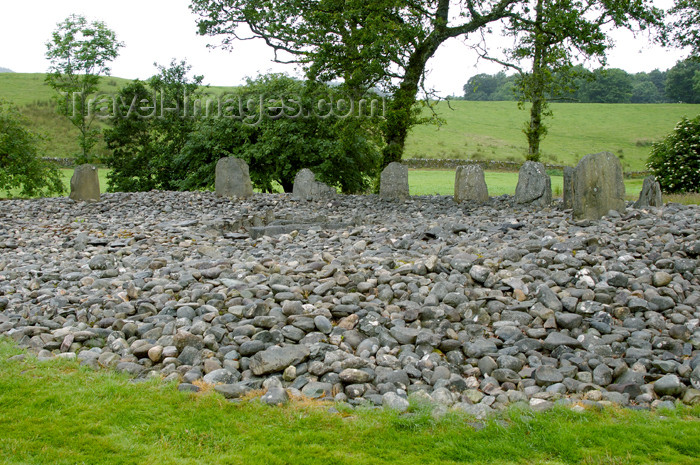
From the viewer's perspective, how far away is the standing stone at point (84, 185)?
16594mm

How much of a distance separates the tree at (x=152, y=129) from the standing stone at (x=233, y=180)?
243 inches

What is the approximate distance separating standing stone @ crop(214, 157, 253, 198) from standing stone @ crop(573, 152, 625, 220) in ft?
33.0

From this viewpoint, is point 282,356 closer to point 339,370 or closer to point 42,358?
point 339,370

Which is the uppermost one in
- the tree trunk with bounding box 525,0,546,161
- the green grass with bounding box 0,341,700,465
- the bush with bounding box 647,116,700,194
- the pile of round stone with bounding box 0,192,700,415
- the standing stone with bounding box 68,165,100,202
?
the tree trunk with bounding box 525,0,546,161

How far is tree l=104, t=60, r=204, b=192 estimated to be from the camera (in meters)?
23.3

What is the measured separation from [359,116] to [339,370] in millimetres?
11720

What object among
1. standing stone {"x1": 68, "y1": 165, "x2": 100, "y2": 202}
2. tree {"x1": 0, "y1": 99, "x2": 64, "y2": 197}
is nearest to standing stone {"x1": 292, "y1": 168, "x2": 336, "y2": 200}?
standing stone {"x1": 68, "y1": 165, "x2": 100, "y2": 202}

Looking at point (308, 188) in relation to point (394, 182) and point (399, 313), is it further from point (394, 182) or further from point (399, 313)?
point (399, 313)

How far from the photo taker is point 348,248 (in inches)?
354

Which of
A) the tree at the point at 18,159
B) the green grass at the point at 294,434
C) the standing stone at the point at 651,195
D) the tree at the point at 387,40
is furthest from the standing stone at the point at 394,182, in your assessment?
the tree at the point at 18,159

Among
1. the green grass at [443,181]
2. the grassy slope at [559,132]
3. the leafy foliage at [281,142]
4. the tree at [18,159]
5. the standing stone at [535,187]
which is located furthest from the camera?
the grassy slope at [559,132]

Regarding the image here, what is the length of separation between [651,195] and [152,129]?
66.1 ft

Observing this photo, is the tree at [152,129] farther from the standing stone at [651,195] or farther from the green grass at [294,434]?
the green grass at [294,434]

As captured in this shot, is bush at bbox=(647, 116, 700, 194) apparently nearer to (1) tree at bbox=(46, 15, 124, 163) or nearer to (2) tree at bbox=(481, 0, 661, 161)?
(2) tree at bbox=(481, 0, 661, 161)
